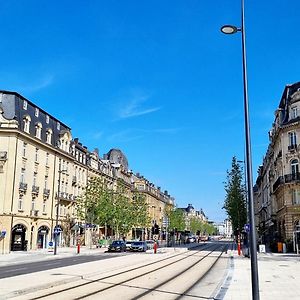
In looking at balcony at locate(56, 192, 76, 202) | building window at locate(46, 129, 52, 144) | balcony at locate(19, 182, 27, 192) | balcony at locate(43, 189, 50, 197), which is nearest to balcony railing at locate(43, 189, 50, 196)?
balcony at locate(43, 189, 50, 197)

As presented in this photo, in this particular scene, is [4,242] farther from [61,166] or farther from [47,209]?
[61,166]

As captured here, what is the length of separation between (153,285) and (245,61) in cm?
1025

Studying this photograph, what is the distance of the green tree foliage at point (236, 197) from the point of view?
208 ft

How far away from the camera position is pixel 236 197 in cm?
6400

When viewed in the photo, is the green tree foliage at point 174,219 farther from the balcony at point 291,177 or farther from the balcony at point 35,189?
the balcony at point 291,177

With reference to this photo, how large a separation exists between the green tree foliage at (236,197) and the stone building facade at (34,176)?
2361 cm

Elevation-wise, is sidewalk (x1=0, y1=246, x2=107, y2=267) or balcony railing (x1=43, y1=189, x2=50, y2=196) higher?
balcony railing (x1=43, y1=189, x2=50, y2=196)

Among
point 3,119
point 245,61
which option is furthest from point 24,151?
point 245,61

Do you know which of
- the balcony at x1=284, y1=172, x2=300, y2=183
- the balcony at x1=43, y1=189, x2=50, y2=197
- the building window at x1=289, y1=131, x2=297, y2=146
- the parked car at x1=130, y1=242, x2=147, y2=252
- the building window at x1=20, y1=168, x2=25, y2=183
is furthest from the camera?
the balcony at x1=43, y1=189, x2=50, y2=197

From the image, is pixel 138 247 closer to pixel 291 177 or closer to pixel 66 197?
pixel 66 197

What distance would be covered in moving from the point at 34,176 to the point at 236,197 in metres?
29.6

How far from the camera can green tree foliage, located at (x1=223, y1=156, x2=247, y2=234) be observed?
63500mm

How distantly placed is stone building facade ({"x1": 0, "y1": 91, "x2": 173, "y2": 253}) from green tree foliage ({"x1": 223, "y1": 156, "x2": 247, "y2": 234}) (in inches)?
930

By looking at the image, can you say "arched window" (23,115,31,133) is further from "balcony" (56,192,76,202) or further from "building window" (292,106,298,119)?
"building window" (292,106,298,119)
